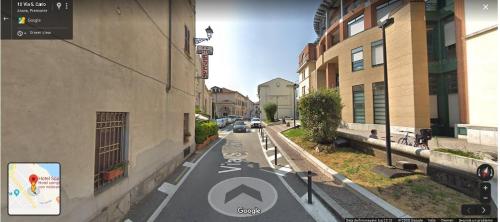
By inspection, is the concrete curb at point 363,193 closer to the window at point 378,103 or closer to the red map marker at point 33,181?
the red map marker at point 33,181

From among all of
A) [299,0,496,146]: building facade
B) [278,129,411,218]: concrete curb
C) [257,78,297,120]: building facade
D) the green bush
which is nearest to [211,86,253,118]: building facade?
[257,78,297,120]: building facade

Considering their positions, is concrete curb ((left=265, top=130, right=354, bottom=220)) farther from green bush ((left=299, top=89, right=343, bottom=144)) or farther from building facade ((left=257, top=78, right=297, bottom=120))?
building facade ((left=257, top=78, right=297, bottom=120))

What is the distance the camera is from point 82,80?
3.80 meters

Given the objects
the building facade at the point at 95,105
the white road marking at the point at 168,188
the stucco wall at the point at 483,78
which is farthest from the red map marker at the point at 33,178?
the stucco wall at the point at 483,78

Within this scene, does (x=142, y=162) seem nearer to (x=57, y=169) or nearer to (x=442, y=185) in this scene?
(x=57, y=169)

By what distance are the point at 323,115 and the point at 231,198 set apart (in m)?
7.72

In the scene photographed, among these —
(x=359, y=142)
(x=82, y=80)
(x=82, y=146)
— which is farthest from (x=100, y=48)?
(x=359, y=142)

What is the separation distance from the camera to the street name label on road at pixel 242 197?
207 inches

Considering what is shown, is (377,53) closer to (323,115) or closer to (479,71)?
(479,71)

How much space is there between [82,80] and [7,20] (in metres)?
1.18

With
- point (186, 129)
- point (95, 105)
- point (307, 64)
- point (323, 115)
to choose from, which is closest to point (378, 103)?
point (323, 115)

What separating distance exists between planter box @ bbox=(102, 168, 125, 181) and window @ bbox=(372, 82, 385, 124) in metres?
18.9

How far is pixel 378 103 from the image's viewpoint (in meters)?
18.4

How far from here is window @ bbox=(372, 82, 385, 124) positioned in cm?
1805
